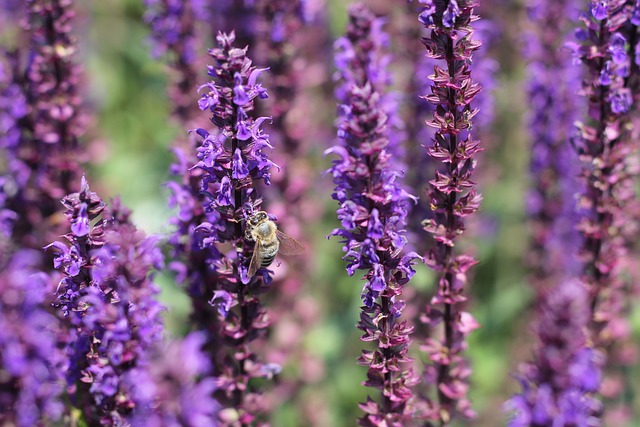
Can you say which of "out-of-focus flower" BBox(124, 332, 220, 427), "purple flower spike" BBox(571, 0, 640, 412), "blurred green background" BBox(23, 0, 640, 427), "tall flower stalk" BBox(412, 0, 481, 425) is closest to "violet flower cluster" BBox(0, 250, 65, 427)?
"out-of-focus flower" BBox(124, 332, 220, 427)

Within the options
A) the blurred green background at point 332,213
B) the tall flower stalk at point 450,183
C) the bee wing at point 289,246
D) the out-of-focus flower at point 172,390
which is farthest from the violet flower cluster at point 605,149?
the out-of-focus flower at point 172,390

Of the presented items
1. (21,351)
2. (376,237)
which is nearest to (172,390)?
(21,351)

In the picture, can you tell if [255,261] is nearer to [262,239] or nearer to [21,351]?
[262,239]

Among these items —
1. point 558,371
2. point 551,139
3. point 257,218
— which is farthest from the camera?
point 551,139

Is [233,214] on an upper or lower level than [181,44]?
lower

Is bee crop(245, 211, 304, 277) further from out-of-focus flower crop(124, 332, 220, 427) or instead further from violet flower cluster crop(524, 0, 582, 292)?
violet flower cluster crop(524, 0, 582, 292)

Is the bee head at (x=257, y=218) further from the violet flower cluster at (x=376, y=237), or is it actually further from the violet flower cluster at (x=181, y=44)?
the violet flower cluster at (x=181, y=44)
